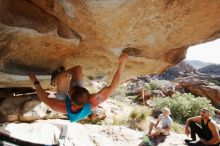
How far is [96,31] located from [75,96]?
1.03m

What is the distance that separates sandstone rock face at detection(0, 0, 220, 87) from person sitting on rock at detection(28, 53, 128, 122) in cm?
45

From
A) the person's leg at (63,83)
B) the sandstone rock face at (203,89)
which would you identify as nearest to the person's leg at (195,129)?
the person's leg at (63,83)

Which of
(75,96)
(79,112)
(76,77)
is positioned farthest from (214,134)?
(75,96)

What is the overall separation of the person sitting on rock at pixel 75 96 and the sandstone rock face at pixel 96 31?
0.45m

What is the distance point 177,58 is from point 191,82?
21.9 metres

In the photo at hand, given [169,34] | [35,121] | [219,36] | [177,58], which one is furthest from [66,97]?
[35,121]

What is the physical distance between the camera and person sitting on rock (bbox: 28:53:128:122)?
4492 mm

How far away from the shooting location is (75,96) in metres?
4.48

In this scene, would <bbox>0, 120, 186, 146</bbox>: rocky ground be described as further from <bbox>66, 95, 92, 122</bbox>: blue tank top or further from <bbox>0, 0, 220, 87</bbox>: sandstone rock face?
<bbox>66, 95, 92, 122</bbox>: blue tank top

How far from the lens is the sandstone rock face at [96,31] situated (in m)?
3.96

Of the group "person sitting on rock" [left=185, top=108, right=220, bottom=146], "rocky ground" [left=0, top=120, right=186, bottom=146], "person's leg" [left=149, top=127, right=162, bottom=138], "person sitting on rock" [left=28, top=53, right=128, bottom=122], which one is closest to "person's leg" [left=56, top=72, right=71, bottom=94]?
"person sitting on rock" [left=28, top=53, right=128, bottom=122]

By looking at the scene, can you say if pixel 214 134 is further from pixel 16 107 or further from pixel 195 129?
pixel 16 107

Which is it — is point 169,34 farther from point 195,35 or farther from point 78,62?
point 78,62

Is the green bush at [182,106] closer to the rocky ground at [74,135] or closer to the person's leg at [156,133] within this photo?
the rocky ground at [74,135]
